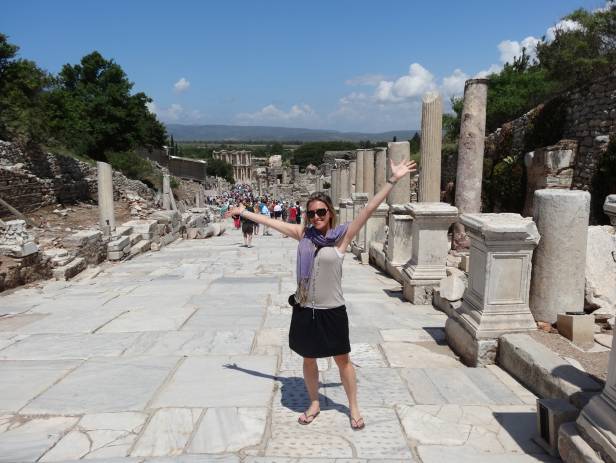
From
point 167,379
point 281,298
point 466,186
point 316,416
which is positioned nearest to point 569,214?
point 316,416

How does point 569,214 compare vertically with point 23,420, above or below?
above

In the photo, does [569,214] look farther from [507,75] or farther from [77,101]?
[77,101]

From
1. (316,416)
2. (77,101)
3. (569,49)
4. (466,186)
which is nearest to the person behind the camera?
(316,416)

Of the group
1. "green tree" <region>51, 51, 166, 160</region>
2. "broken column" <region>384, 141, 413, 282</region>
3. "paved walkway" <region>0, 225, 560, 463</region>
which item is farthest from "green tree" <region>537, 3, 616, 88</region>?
"green tree" <region>51, 51, 166, 160</region>

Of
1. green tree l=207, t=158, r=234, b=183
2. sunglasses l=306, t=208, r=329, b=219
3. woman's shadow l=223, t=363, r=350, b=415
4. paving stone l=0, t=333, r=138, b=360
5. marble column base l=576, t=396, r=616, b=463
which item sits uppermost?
sunglasses l=306, t=208, r=329, b=219

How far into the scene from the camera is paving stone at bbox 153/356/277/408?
380 cm

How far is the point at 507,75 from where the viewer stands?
109ft

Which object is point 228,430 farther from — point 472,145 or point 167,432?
point 472,145

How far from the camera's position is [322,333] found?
3307 mm

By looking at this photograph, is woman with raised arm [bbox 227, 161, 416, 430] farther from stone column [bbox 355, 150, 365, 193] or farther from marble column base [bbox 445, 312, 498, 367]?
stone column [bbox 355, 150, 365, 193]

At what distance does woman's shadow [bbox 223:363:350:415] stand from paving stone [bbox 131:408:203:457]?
655mm

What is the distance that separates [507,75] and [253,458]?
34790 mm

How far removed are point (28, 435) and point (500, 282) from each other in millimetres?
3786

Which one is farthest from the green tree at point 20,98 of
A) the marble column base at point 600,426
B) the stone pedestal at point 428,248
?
the marble column base at point 600,426
